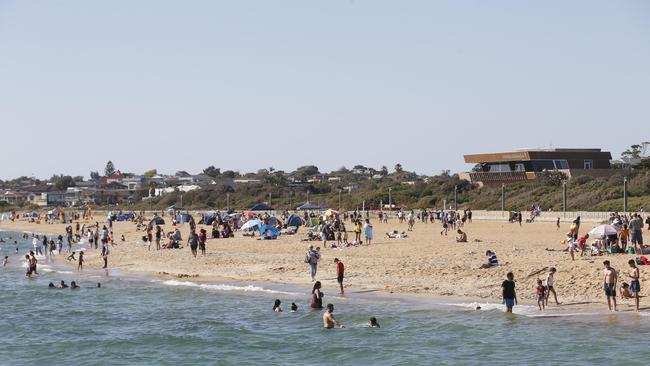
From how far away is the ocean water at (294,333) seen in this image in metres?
17.9

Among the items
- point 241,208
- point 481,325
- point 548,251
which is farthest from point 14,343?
point 241,208

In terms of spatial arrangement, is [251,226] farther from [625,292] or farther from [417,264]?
[625,292]

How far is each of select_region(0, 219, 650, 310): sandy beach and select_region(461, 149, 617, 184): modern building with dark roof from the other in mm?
32612

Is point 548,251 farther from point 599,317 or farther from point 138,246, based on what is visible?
point 138,246

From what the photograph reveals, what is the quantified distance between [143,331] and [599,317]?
36.1 ft

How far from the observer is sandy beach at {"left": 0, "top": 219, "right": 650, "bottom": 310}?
23.2 meters

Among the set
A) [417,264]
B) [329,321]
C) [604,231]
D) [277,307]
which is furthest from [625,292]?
[417,264]

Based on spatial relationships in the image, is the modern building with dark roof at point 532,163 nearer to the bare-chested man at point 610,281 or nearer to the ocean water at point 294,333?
the ocean water at point 294,333

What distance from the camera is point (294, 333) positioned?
20781 mm

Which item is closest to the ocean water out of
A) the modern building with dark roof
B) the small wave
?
the small wave

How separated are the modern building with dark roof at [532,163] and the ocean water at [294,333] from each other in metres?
54.8

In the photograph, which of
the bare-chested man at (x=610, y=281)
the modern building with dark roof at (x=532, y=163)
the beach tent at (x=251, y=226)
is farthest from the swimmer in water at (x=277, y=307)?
the modern building with dark roof at (x=532, y=163)

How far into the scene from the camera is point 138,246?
45938 millimetres

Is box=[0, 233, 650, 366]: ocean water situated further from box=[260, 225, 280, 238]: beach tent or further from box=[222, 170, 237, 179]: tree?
box=[222, 170, 237, 179]: tree
